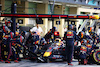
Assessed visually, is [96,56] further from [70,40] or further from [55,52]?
[55,52]

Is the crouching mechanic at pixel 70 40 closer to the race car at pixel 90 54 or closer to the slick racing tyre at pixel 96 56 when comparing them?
the race car at pixel 90 54

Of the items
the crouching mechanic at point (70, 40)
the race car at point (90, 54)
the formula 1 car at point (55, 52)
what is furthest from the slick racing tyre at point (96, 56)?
the formula 1 car at point (55, 52)

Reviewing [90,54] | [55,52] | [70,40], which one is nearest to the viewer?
[70,40]

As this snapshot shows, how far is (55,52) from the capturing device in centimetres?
896

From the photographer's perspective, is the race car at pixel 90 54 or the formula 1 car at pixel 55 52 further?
the formula 1 car at pixel 55 52

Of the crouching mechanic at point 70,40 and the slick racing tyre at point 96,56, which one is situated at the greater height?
the crouching mechanic at point 70,40

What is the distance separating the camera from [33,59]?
9.36m

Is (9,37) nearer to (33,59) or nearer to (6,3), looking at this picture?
(33,59)

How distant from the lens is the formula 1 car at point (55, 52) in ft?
28.6

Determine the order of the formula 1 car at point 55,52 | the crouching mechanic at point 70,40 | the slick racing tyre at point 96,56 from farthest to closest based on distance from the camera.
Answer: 1. the formula 1 car at point 55,52
2. the slick racing tyre at point 96,56
3. the crouching mechanic at point 70,40

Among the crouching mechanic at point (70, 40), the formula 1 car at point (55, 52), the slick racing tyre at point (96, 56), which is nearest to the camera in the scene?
the crouching mechanic at point (70, 40)

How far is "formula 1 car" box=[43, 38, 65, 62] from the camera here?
8.73 meters

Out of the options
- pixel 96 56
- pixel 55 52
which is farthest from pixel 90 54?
pixel 55 52

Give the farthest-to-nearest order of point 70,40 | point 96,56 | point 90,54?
point 90,54
point 96,56
point 70,40
